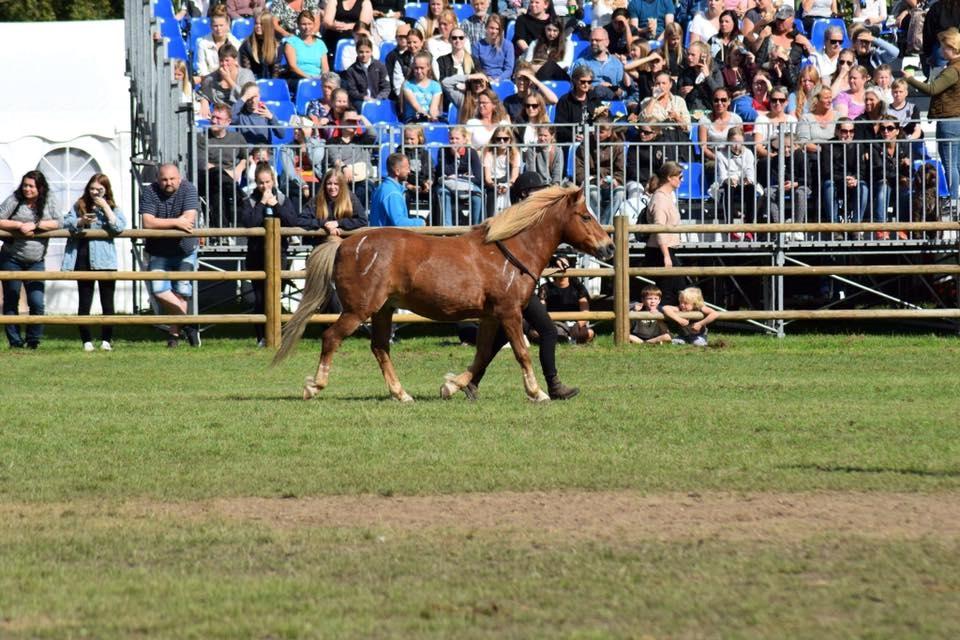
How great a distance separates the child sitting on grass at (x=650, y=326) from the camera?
19.4m

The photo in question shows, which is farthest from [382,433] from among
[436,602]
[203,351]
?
[203,351]

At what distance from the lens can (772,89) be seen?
21.8m

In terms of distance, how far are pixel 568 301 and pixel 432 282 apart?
660 centimetres

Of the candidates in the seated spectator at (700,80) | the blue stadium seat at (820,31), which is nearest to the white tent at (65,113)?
the seated spectator at (700,80)

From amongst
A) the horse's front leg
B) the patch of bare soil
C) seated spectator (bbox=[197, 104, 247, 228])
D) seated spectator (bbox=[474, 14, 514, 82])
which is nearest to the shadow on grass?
the patch of bare soil

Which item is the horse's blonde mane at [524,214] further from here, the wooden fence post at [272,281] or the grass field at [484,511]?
the wooden fence post at [272,281]

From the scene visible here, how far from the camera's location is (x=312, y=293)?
13445mm

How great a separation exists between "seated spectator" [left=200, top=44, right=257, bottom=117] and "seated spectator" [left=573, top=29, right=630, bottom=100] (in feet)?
14.4

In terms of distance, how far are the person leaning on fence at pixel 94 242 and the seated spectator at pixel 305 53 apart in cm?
422

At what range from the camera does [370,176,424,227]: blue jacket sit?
1905 centimetres

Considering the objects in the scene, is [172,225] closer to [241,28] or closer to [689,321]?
[689,321]

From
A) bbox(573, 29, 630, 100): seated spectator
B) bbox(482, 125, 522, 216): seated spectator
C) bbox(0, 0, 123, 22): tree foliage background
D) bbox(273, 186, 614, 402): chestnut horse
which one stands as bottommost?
bbox(273, 186, 614, 402): chestnut horse

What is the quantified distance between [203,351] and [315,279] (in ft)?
18.8

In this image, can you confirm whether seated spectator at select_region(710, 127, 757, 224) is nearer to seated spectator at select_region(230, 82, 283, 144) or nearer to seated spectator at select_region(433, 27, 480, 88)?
seated spectator at select_region(433, 27, 480, 88)
